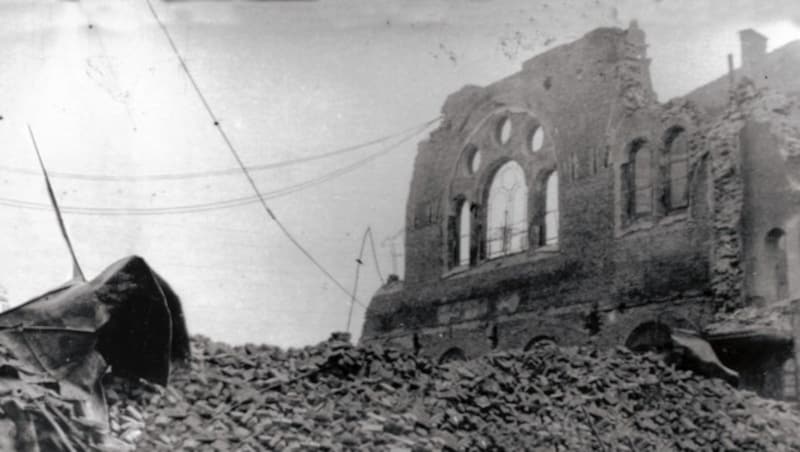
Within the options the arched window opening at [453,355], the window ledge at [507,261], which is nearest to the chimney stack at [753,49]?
the window ledge at [507,261]

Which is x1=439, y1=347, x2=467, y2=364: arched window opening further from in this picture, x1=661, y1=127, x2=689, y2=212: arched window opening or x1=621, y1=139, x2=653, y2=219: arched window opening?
x1=661, y1=127, x2=689, y2=212: arched window opening

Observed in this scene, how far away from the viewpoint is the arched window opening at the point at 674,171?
54.9ft

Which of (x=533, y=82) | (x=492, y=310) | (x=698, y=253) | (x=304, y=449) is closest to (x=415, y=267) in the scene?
(x=492, y=310)

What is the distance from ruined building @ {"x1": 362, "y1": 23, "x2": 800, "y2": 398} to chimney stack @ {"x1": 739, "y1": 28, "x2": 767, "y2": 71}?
28 millimetres

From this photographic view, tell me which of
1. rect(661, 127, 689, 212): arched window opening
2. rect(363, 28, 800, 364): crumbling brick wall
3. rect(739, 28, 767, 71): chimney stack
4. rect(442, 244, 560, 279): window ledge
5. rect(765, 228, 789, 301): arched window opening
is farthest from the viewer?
rect(442, 244, 560, 279): window ledge

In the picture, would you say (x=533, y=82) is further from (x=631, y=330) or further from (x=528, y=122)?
(x=631, y=330)

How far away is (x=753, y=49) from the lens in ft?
59.1

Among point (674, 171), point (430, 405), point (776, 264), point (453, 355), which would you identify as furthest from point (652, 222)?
point (430, 405)

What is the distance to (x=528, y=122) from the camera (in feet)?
A: 69.9

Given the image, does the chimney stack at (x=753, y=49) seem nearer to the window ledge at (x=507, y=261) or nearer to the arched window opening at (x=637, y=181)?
the arched window opening at (x=637, y=181)

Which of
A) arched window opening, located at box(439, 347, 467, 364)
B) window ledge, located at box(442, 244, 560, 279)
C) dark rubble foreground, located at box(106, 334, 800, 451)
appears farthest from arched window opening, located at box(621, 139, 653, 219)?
dark rubble foreground, located at box(106, 334, 800, 451)

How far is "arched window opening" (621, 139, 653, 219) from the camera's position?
17547 millimetres

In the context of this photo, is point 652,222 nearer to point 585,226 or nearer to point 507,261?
point 585,226

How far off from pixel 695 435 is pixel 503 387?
2.02m
